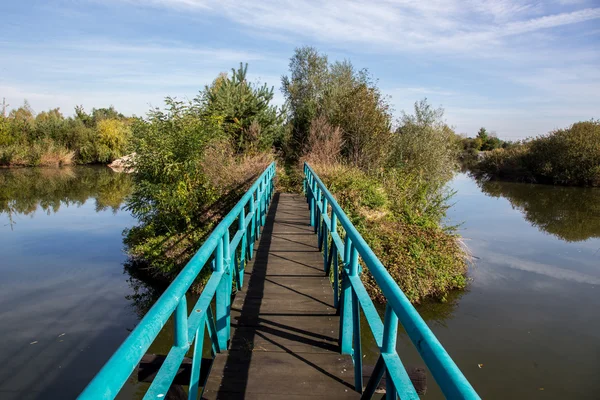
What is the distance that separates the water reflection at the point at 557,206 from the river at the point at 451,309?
0.17 metres

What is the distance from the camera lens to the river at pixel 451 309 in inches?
263

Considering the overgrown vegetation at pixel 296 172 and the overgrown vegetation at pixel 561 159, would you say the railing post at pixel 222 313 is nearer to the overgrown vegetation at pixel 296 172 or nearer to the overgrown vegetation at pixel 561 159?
the overgrown vegetation at pixel 296 172

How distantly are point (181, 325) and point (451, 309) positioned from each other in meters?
8.74

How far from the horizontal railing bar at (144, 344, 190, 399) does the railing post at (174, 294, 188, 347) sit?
0.03 metres

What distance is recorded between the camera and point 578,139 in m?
30.3

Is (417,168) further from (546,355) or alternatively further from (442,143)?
(546,355)

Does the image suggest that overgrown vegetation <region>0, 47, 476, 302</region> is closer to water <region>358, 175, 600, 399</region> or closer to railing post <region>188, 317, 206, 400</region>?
water <region>358, 175, 600, 399</region>

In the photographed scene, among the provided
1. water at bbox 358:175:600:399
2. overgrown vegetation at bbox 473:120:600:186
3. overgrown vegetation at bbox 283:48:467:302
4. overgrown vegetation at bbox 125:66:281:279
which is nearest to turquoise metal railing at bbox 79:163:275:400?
water at bbox 358:175:600:399

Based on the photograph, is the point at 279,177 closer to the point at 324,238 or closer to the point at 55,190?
the point at 324,238

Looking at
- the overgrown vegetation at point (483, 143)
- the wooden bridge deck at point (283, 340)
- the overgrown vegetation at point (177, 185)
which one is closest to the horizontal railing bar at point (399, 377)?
the wooden bridge deck at point (283, 340)

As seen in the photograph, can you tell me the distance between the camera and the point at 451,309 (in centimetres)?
915

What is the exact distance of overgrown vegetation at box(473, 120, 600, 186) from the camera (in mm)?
29828

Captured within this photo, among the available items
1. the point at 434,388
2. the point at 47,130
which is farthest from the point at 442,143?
the point at 47,130

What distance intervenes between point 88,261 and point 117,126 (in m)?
37.6
